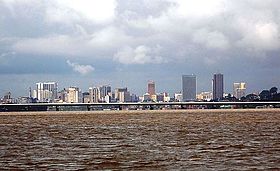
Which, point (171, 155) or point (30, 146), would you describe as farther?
point (30, 146)

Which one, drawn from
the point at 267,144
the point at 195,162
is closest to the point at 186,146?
the point at 267,144

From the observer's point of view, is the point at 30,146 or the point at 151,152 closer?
the point at 151,152

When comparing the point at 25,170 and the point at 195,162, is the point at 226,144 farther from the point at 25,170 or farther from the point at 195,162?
the point at 25,170

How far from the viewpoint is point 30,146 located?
42062mm

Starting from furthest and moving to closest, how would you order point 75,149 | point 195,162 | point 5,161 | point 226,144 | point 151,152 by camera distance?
1. point 226,144
2. point 75,149
3. point 151,152
4. point 5,161
5. point 195,162

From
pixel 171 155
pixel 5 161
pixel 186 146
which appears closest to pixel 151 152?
pixel 171 155

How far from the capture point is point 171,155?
109 ft

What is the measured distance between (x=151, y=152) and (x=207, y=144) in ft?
23.2

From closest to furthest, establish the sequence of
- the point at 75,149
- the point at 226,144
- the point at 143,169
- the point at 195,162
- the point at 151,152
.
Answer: the point at 143,169
the point at 195,162
the point at 151,152
the point at 75,149
the point at 226,144

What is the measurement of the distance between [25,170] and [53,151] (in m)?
9.34

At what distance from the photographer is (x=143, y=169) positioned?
27.2 m

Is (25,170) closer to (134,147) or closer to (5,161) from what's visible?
(5,161)

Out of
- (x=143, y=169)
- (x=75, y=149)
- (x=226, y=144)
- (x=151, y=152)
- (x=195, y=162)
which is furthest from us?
(x=226, y=144)

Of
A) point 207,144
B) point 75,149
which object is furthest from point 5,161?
point 207,144
